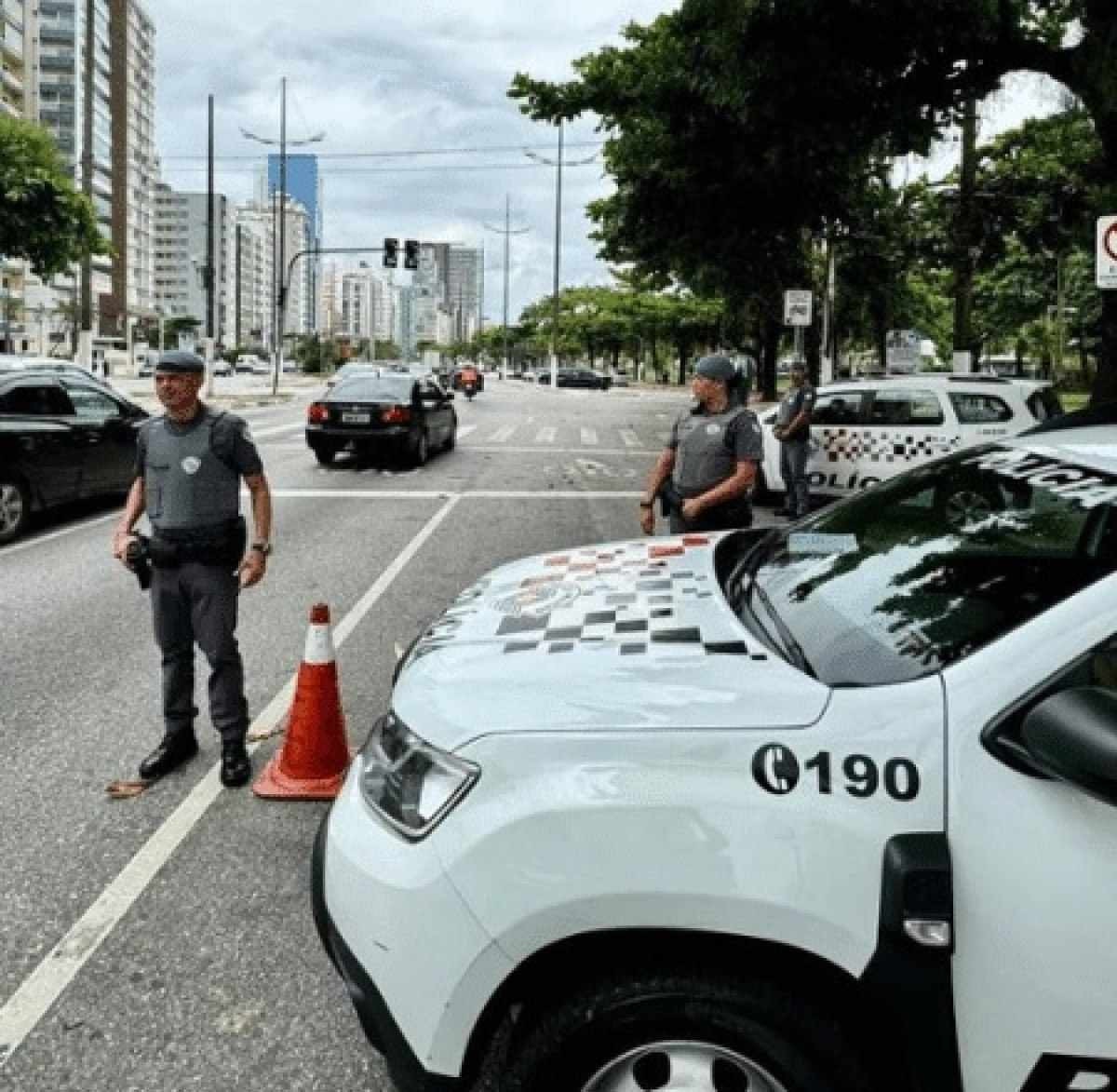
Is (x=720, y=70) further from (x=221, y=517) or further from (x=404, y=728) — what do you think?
(x=404, y=728)

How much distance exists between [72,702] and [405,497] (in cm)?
900

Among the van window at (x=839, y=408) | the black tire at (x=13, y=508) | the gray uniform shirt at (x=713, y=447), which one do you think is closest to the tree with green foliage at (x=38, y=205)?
the black tire at (x=13, y=508)

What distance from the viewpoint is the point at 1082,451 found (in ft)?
9.11

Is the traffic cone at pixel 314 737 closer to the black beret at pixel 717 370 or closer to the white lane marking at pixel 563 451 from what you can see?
the black beret at pixel 717 370

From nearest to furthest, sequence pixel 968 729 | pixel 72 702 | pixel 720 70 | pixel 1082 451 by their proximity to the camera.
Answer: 1. pixel 968 729
2. pixel 1082 451
3. pixel 72 702
4. pixel 720 70

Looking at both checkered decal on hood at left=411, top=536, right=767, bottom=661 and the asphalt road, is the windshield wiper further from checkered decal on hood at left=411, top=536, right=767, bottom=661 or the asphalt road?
the asphalt road

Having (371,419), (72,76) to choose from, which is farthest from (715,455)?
(72,76)

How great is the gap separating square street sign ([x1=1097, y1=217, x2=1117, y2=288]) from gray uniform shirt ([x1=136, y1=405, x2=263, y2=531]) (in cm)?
730

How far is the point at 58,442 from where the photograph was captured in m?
11.1

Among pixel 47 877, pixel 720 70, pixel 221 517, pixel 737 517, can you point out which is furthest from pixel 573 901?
pixel 720 70

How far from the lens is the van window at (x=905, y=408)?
1302 centimetres

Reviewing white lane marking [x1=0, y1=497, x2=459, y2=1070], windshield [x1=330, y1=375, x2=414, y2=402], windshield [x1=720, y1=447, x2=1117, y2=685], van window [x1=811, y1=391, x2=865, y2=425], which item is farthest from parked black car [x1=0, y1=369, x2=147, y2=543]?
windshield [x1=720, y1=447, x2=1117, y2=685]

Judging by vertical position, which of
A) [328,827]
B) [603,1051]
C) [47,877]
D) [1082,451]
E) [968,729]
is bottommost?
[47,877]

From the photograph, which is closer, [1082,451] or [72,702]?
[1082,451]
